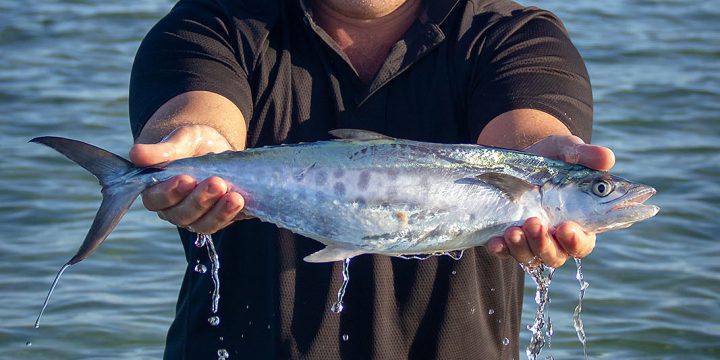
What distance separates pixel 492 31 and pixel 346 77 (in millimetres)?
541

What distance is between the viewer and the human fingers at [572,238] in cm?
336

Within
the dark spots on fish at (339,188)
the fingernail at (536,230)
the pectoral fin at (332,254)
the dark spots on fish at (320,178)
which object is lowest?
the pectoral fin at (332,254)

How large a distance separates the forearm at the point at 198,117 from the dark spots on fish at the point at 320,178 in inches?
16.2

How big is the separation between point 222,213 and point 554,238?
998 mm

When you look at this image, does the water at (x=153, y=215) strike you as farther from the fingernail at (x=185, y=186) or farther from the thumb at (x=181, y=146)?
the fingernail at (x=185, y=186)

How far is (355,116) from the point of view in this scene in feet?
12.8

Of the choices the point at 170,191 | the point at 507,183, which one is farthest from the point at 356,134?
the point at 170,191

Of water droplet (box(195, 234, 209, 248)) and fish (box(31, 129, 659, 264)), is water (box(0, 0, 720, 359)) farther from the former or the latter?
fish (box(31, 129, 659, 264))

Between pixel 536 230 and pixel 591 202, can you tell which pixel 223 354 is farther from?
pixel 591 202

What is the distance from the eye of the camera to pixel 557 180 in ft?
11.2

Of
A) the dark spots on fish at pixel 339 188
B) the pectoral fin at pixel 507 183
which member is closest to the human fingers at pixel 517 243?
the pectoral fin at pixel 507 183

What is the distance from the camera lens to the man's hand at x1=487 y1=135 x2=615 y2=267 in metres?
3.36

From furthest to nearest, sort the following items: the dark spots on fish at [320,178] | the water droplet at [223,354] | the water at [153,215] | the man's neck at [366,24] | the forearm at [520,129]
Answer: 1. the water at [153,215]
2. the man's neck at [366,24]
3. the water droplet at [223,354]
4. the forearm at [520,129]
5. the dark spots on fish at [320,178]

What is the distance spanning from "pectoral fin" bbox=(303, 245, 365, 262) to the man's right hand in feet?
0.89
